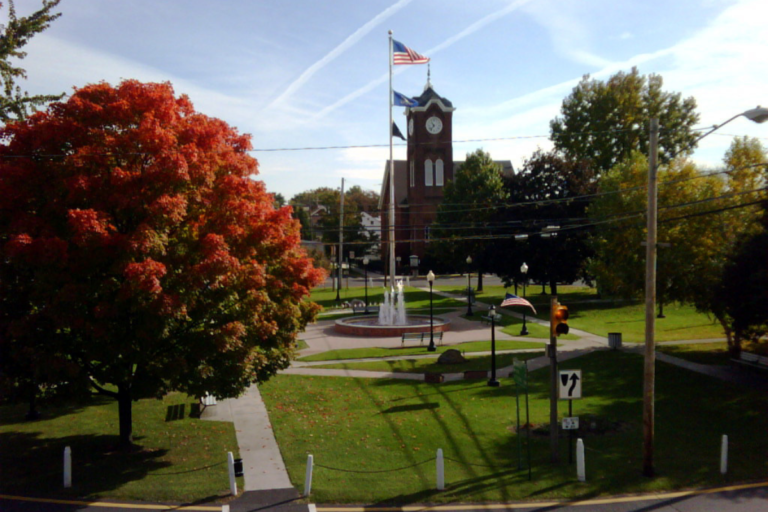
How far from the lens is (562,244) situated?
41562 millimetres

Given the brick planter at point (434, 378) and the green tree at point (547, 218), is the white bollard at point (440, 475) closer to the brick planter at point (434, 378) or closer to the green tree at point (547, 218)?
the brick planter at point (434, 378)

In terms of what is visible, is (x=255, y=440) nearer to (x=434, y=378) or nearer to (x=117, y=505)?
(x=117, y=505)

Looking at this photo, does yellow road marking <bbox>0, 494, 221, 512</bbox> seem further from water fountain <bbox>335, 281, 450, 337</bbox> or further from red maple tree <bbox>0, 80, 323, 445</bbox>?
water fountain <bbox>335, 281, 450, 337</bbox>

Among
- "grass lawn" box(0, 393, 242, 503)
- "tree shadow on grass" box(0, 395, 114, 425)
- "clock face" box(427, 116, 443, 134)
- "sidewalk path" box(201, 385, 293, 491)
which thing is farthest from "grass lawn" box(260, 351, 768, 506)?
"clock face" box(427, 116, 443, 134)

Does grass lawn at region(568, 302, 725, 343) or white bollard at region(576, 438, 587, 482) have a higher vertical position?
grass lawn at region(568, 302, 725, 343)

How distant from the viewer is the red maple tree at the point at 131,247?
11.8 metres

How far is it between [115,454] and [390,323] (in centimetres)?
2411

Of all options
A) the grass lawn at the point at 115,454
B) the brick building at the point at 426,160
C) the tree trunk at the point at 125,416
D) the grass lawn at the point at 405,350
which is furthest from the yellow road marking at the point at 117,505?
the brick building at the point at 426,160

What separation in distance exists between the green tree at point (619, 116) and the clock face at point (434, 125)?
598 inches

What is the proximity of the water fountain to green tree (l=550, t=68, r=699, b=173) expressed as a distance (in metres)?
26.4

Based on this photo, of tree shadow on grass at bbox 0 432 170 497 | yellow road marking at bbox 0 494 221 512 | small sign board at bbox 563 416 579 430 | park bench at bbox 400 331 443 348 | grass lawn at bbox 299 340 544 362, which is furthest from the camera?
park bench at bbox 400 331 443 348

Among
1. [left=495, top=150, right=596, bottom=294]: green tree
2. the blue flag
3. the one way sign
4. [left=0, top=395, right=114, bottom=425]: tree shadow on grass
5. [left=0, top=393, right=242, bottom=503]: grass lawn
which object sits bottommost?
[left=0, top=395, right=114, bottom=425]: tree shadow on grass

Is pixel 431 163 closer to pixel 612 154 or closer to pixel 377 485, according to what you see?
pixel 612 154

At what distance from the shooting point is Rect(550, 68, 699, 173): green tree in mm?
55125
